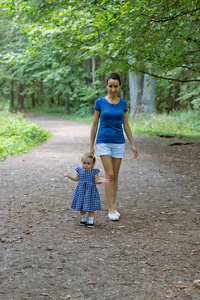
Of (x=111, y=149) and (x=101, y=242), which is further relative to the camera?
(x=111, y=149)

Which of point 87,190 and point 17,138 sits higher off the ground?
point 87,190

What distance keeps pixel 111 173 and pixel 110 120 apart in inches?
31.2

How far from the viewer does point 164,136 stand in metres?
16.9

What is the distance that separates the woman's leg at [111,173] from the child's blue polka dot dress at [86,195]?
1.30 feet

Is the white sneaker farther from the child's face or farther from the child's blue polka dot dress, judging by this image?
the child's face

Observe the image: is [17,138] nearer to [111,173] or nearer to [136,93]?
[111,173]

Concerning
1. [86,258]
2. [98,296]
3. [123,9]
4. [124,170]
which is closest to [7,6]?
[123,9]

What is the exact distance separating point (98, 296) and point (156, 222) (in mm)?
2424

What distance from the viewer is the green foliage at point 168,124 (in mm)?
19016

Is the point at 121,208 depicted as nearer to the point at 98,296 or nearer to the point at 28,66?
the point at 98,296

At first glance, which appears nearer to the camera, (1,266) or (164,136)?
(1,266)

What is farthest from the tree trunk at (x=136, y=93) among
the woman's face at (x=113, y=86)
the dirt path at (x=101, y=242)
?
the woman's face at (x=113, y=86)

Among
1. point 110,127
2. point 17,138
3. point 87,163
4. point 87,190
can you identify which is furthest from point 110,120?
point 17,138

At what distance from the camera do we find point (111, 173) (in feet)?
17.0
